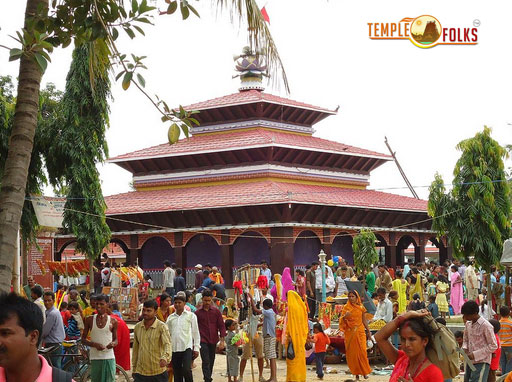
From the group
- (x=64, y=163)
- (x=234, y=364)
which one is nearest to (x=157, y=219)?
(x=64, y=163)

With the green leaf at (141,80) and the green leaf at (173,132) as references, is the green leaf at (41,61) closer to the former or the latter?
the green leaf at (141,80)

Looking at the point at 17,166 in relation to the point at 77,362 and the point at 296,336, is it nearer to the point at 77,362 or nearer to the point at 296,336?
the point at 77,362

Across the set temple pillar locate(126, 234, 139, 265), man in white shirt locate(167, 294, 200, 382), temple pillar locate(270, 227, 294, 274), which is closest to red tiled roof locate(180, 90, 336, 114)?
temple pillar locate(126, 234, 139, 265)

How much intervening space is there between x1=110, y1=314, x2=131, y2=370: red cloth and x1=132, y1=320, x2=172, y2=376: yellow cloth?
1512 mm

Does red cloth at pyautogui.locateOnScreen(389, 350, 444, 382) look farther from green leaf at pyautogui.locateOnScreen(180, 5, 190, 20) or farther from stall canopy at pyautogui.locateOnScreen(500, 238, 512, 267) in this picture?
stall canopy at pyautogui.locateOnScreen(500, 238, 512, 267)

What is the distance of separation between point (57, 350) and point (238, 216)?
19783 mm

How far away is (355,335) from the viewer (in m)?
14.4

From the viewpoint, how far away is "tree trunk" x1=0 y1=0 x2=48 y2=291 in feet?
22.7

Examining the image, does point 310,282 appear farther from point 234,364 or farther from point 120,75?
point 120,75

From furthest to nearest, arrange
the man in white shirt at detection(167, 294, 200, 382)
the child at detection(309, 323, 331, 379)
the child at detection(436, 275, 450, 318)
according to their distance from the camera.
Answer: the child at detection(436, 275, 450, 318) → the child at detection(309, 323, 331, 379) → the man in white shirt at detection(167, 294, 200, 382)

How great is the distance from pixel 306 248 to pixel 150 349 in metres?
24.2

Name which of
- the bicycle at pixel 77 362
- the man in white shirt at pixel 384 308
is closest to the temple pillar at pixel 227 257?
the man in white shirt at pixel 384 308

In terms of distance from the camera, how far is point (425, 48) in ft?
83.1

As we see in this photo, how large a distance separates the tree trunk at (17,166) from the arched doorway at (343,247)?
1205 inches
